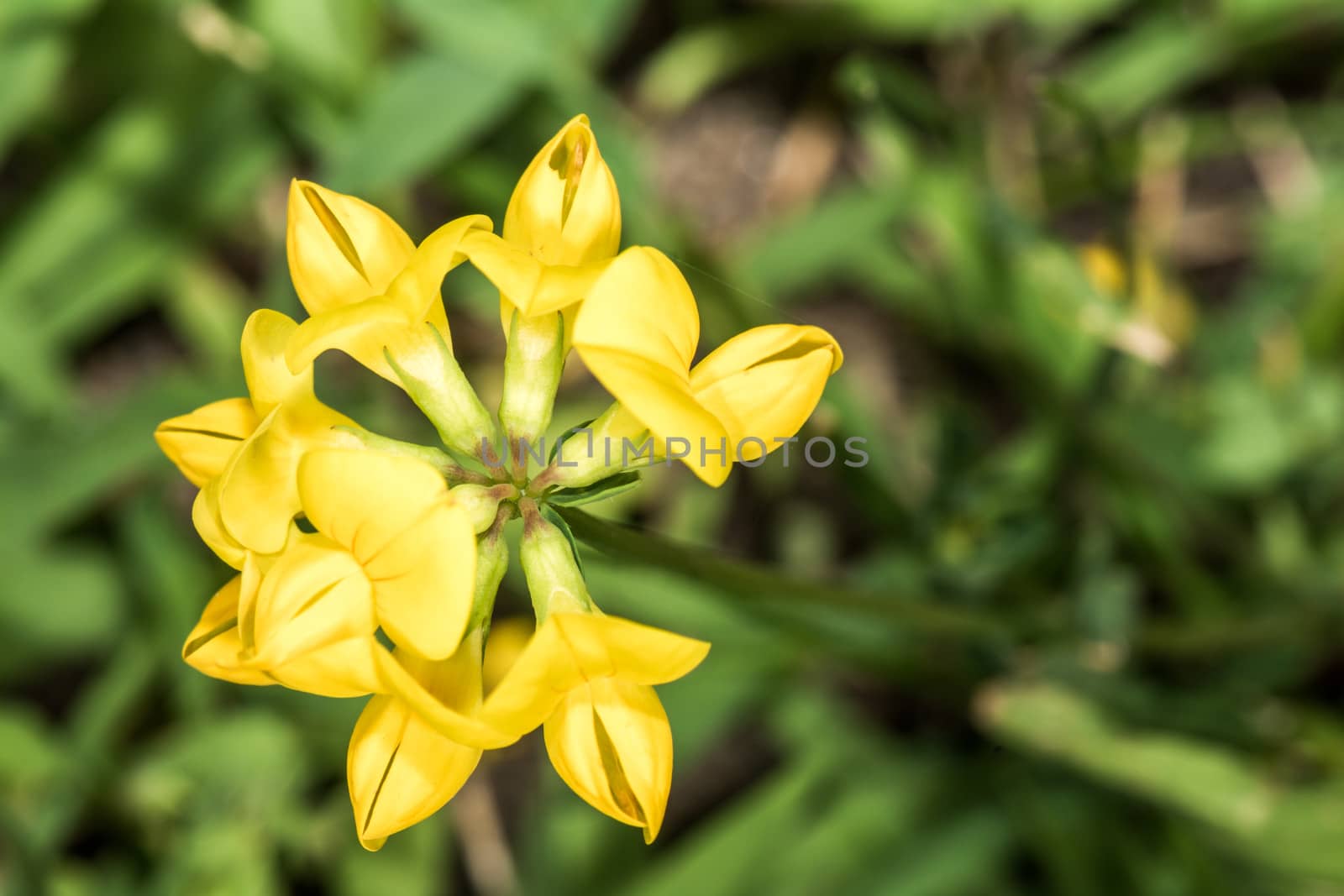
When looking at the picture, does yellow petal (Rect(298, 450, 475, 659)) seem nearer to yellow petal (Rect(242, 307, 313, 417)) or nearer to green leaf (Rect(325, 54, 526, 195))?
yellow petal (Rect(242, 307, 313, 417))

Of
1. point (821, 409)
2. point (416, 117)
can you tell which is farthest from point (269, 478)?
point (416, 117)

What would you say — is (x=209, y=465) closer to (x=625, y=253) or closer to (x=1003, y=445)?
(x=625, y=253)

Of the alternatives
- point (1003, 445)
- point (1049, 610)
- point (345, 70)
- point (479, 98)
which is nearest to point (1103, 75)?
point (1003, 445)

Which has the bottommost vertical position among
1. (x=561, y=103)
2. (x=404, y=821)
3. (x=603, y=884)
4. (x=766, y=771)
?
(x=766, y=771)

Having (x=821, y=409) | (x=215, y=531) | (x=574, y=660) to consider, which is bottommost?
(x=821, y=409)

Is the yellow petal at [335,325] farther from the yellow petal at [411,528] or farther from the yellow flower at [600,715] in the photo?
the yellow flower at [600,715]

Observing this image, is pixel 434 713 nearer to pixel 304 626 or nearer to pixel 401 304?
pixel 304 626

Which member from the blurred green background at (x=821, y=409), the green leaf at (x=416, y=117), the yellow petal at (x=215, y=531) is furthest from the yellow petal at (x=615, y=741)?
the green leaf at (x=416, y=117)
